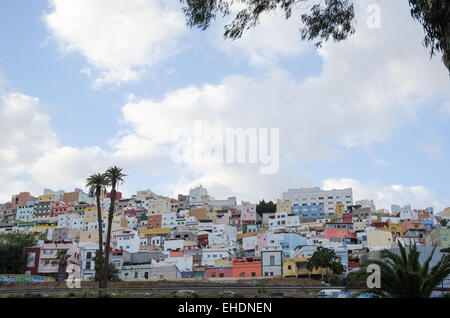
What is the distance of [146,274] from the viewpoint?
55.4 meters

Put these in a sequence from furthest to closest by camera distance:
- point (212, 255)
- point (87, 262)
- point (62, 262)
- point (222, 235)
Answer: point (222, 235)
point (212, 255)
point (87, 262)
point (62, 262)

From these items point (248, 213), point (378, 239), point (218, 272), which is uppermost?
point (248, 213)

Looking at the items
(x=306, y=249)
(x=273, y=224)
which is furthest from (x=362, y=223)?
(x=306, y=249)

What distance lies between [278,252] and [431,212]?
6866 cm

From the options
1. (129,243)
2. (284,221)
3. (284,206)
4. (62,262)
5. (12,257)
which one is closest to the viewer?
(12,257)

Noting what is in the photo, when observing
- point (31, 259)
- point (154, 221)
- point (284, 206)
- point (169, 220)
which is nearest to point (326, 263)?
point (31, 259)

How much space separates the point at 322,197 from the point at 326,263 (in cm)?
7768

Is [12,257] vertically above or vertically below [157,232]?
below

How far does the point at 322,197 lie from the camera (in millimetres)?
124500

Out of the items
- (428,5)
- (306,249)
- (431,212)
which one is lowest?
(306,249)

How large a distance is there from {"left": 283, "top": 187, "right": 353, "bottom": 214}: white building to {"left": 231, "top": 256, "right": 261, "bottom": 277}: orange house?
71.7 metres

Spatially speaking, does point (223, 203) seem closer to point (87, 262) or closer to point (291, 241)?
point (291, 241)

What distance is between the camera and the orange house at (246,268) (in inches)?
2074
